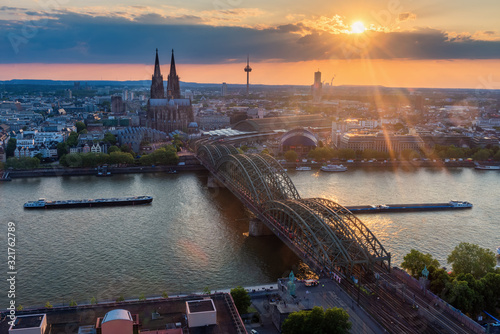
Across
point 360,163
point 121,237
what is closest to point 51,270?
point 121,237

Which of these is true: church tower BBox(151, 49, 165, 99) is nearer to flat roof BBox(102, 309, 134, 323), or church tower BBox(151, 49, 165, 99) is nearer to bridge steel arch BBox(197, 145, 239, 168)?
bridge steel arch BBox(197, 145, 239, 168)

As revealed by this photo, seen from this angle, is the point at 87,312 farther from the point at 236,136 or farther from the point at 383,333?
the point at 236,136

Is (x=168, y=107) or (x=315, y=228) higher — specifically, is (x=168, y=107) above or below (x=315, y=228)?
above

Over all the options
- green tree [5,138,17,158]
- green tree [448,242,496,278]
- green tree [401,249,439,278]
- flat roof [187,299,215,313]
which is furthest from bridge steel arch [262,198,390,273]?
green tree [5,138,17,158]

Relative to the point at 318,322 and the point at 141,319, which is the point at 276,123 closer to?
the point at 318,322

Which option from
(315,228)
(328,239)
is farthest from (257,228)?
(328,239)

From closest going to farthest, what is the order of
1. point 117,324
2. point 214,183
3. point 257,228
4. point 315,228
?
point 117,324
point 315,228
point 257,228
point 214,183
